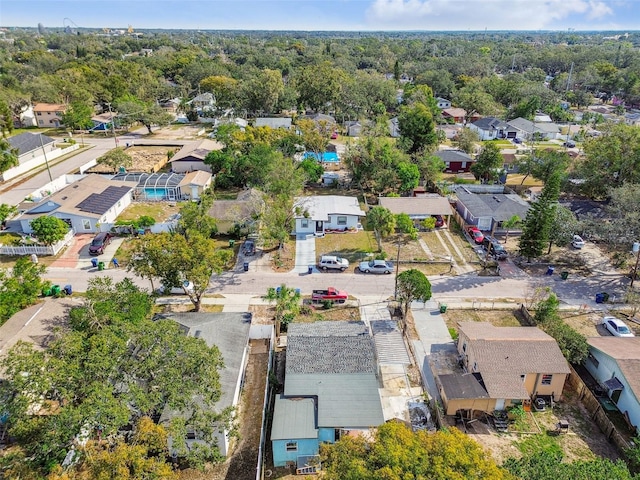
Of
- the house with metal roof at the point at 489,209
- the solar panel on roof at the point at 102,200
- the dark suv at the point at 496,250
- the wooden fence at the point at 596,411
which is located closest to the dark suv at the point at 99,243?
the solar panel on roof at the point at 102,200

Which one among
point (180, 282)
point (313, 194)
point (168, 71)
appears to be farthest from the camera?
point (168, 71)

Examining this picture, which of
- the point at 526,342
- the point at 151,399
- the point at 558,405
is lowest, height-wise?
the point at 558,405

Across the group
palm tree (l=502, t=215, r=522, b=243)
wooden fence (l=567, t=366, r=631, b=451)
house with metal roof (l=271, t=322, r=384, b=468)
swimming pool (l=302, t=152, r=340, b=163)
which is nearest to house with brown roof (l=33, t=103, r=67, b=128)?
swimming pool (l=302, t=152, r=340, b=163)

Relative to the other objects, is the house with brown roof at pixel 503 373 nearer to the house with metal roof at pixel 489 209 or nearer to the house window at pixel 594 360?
the house window at pixel 594 360

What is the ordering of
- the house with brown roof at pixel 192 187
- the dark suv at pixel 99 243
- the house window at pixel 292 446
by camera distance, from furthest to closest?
the house with brown roof at pixel 192 187 < the dark suv at pixel 99 243 < the house window at pixel 292 446

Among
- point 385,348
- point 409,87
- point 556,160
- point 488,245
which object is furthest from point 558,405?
point 409,87

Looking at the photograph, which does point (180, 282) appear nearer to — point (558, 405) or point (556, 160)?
A: point (558, 405)

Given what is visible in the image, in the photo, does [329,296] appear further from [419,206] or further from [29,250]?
[29,250]

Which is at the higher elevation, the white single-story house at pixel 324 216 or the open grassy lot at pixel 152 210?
the white single-story house at pixel 324 216
